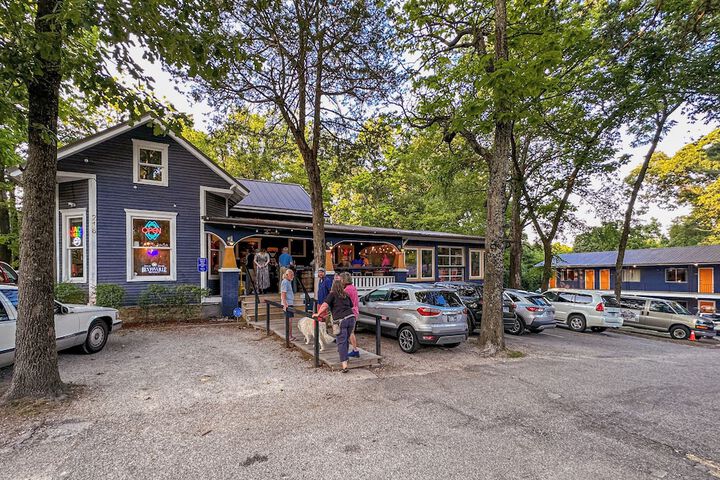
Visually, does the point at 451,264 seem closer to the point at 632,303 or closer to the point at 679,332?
the point at 632,303

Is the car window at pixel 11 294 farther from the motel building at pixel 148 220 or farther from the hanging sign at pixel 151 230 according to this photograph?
the hanging sign at pixel 151 230

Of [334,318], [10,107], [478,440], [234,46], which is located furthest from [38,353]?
[478,440]

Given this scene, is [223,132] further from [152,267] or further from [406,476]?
[406,476]

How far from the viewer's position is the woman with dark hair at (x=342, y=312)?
6.86 meters

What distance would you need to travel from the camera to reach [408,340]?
871 cm

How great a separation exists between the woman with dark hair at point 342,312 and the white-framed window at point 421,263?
12.3 meters

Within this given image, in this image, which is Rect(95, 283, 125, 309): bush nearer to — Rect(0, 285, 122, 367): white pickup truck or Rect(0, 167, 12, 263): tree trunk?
Rect(0, 285, 122, 367): white pickup truck

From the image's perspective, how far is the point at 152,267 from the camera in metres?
12.2

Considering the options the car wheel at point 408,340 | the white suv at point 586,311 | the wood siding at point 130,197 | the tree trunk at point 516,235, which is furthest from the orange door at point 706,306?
the wood siding at point 130,197

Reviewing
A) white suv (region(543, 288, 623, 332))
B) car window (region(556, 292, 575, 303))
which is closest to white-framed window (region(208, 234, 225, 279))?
white suv (region(543, 288, 623, 332))

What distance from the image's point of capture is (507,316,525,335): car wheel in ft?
40.5

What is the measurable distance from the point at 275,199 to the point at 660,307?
18869mm

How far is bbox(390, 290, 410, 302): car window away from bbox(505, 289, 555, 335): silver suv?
5.50 m

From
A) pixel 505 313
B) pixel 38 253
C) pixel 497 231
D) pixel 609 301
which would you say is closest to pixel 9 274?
pixel 38 253
